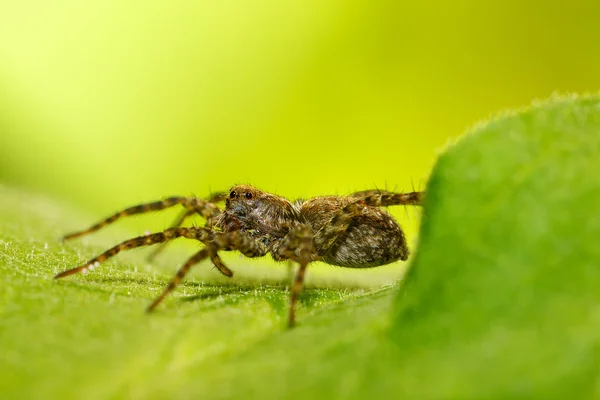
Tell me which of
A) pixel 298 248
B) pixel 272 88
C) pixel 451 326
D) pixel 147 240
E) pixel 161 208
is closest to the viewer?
pixel 451 326

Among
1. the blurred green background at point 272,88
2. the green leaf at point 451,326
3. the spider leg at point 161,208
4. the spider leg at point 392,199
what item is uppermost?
the blurred green background at point 272,88

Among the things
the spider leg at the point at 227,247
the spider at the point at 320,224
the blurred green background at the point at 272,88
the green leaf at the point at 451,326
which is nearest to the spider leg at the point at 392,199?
the spider at the point at 320,224

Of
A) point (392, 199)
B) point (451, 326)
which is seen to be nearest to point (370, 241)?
point (392, 199)

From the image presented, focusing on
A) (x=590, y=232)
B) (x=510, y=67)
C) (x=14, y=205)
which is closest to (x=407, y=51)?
(x=510, y=67)

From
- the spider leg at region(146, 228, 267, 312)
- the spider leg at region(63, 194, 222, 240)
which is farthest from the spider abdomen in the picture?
the spider leg at region(63, 194, 222, 240)

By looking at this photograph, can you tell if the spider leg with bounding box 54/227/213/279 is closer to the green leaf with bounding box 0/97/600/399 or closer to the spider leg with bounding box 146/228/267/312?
the spider leg with bounding box 146/228/267/312

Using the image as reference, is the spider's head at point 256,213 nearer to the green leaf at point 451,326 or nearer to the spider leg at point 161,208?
the spider leg at point 161,208

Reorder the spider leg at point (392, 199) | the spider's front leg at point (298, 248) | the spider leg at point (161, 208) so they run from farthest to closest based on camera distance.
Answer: the spider leg at point (392, 199) → the spider leg at point (161, 208) → the spider's front leg at point (298, 248)

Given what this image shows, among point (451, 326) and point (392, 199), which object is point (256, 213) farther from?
point (451, 326)
